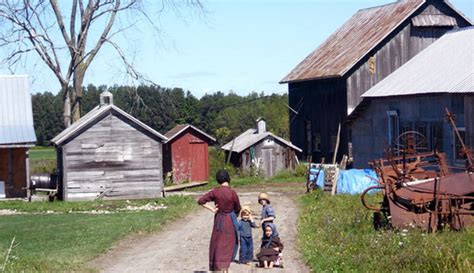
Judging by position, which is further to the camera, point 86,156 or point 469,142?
point 86,156

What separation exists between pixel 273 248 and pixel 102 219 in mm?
11099

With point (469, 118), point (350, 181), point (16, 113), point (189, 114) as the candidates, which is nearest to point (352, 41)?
point (350, 181)

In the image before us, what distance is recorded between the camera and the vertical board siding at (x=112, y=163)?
34281mm

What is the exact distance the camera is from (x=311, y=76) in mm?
43781

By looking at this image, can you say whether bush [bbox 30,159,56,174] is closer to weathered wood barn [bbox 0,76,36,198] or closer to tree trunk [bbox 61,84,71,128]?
tree trunk [bbox 61,84,71,128]

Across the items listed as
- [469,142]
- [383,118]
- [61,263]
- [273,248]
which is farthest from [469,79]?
[61,263]

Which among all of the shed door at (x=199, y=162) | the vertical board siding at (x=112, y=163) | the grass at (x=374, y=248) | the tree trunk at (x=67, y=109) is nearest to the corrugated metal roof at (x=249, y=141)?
the shed door at (x=199, y=162)

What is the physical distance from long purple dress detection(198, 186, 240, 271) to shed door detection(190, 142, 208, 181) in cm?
3187

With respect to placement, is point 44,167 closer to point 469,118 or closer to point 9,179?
point 9,179

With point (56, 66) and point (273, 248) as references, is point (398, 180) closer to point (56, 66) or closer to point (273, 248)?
point (273, 248)

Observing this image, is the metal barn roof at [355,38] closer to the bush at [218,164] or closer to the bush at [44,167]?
the bush at [218,164]

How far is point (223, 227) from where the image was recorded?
13.5 m

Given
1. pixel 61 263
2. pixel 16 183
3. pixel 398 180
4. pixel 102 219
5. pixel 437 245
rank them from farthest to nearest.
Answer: pixel 16 183 → pixel 102 219 → pixel 398 180 → pixel 61 263 → pixel 437 245

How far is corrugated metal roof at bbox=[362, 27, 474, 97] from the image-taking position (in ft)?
89.0
